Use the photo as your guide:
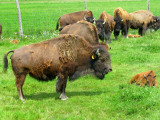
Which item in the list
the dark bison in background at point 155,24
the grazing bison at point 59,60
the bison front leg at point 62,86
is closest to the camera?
the grazing bison at point 59,60

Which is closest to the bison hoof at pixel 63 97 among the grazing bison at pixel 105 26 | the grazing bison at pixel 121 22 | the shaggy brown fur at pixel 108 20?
the grazing bison at pixel 105 26

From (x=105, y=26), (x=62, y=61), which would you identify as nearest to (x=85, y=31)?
(x=62, y=61)

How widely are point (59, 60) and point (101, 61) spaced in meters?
1.13

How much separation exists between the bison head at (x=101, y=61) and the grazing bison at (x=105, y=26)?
719cm

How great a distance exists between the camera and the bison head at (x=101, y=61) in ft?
24.6

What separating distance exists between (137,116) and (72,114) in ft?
4.52

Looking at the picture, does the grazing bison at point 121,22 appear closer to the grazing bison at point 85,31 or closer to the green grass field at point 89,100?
the green grass field at point 89,100

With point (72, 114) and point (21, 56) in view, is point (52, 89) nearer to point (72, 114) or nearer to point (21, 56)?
point (21, 56)

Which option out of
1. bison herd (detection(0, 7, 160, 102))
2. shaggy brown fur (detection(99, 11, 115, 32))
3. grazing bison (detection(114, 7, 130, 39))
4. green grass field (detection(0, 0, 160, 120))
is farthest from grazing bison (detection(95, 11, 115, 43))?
bison herd (detection(0, 7, 160, 102))

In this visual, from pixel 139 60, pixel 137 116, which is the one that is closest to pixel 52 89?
pixel 137 116

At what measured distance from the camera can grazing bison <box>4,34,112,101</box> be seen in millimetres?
7066

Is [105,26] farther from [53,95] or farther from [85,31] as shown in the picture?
[53,95]

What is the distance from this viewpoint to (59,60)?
7.21m

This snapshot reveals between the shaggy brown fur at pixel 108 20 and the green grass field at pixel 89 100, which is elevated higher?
the shaggy brown fur at pixel 108 20
